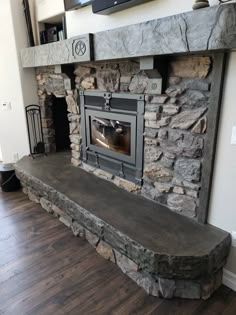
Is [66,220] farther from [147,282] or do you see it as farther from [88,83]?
[88,83]

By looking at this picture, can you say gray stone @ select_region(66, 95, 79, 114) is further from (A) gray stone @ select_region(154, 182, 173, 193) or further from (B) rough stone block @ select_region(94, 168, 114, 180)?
(A) gray stone @ select_region(154, 182, 173, 193)

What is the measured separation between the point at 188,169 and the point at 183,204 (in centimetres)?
31

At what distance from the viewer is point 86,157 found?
9.72 feet

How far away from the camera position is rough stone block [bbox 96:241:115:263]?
2.02 m

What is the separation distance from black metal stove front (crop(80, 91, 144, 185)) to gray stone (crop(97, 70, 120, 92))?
6 centimetres

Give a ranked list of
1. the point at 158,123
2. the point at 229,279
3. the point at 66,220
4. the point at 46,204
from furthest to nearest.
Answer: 1. the point at 46,204
2. the point at 66,220
3. the point at 158,123
4. the point at 229,279

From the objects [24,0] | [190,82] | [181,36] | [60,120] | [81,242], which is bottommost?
[81,242]

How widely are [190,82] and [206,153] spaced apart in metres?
0.52

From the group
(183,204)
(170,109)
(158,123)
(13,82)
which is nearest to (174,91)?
(170,109)

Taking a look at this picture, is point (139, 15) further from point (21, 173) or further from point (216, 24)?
point (21, 173)

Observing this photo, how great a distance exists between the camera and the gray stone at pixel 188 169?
1.80 meters

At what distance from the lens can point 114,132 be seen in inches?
101

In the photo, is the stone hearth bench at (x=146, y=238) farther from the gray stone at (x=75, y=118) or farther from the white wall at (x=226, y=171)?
the gray stone at (x=75, y=118)

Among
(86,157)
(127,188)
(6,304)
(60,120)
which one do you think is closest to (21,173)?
(86,157)
